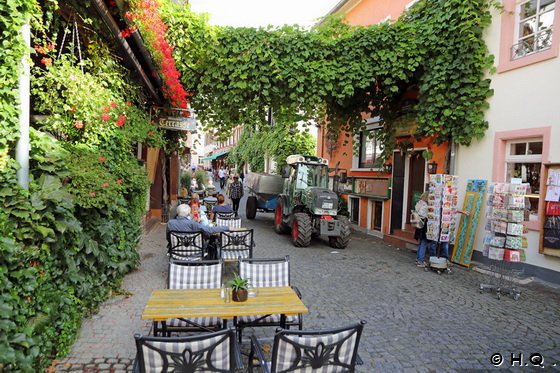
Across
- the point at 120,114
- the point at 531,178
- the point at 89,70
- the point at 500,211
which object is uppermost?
the point at 89,70

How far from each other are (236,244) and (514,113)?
6094 millimetres

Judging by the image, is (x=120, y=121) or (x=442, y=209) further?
(x=442, y=209)

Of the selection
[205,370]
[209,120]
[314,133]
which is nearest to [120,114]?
[205,370]

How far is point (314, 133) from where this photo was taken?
20.7 meters

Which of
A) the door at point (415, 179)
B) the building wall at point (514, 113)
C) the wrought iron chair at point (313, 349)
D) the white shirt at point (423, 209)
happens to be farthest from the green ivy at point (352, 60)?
the wrought iron chair at point (313, 349)

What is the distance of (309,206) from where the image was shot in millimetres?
9625

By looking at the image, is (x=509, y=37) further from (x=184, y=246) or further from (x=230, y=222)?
(x=184, y=246)

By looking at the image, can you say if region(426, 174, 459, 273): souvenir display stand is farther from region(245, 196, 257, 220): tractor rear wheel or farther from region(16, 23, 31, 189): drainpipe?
region(245, 196, 257, 220): tractor rear wheel

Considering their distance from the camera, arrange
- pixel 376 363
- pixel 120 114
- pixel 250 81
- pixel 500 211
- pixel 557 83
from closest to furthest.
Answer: pixel 376 363 → pixel 120 114 → pixel 500 211 → pixel 557 83 → pixel 250 81

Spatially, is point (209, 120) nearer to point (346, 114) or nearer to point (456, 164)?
point (346, 114)

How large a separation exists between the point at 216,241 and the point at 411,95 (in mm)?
7086

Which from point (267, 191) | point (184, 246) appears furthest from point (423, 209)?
point (267, 191)

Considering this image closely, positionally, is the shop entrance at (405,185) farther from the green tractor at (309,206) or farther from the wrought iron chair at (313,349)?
the wrought iron chair at (313,349)

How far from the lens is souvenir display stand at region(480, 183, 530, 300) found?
19.6 ft
